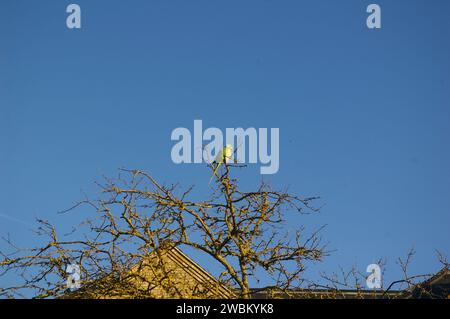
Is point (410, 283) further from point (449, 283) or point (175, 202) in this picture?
point (449, 283)

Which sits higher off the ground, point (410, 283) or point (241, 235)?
point (241, 235)

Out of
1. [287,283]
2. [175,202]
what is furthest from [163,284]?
[287,283]

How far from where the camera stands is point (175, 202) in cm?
923

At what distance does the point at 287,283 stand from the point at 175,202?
79.9 inches

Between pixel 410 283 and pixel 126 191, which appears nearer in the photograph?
pixel 410 283
